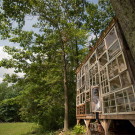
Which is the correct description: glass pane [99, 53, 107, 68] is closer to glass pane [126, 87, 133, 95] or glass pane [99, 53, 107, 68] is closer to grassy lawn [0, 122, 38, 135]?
glass pane [126, 87, 133, 95]

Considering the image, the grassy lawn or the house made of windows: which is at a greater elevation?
the house made of windows

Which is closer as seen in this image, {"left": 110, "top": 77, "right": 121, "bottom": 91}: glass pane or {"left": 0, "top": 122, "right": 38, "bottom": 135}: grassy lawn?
{"left": 110, "top": 77, "right": 121, "bottom": 91}: glass pane

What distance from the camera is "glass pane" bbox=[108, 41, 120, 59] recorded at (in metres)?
5.88

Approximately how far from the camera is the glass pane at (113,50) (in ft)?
19.3

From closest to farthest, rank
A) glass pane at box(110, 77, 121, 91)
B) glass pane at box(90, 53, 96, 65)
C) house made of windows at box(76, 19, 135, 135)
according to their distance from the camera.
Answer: house made of windows at box(76, 19, 135, 135) → glass pane at box(110, 77, 121, 91) → glass pane at box(90, 53, 96, 65)

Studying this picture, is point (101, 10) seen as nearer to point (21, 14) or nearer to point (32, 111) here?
point (21, 14)

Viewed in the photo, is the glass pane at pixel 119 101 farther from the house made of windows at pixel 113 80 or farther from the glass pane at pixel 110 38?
the glass pane at pixel 110 38

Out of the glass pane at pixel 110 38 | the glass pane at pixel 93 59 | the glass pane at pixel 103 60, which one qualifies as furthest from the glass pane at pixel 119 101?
the glass pane at pixel 93 59

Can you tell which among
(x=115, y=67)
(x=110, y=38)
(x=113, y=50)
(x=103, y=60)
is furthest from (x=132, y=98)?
(x=110, y=38)

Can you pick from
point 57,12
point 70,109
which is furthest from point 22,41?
point 70,109

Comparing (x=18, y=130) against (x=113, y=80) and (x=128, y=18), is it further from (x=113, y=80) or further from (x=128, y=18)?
(x=128, y=18)

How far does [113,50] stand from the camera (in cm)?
619

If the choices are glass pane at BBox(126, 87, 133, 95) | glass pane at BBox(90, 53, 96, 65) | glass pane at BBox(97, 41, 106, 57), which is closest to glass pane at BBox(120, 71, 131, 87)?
glass pane at BBox(126, 87, 133, 95)

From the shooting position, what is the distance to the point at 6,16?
20.2ft
